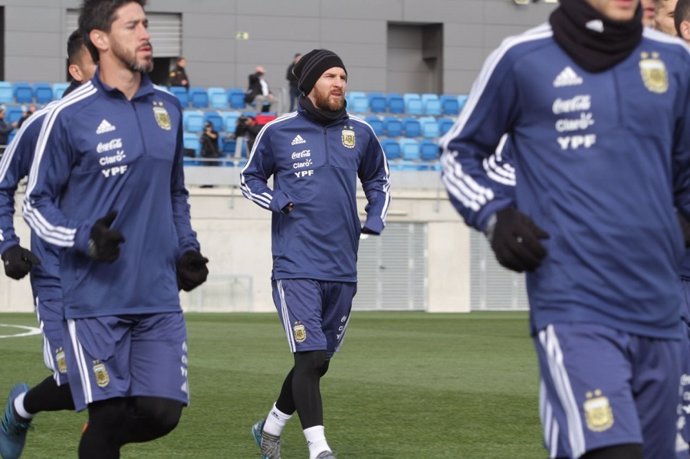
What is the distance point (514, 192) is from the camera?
17.2 feet

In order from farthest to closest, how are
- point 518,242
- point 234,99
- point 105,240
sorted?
1. point 234,99
2. point 105,240
3. point 518,242

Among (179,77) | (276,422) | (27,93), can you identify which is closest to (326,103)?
(276,422)

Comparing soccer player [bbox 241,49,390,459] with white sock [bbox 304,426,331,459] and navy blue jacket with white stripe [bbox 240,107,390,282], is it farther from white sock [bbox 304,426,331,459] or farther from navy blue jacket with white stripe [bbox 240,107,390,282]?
white sock [bbox 304,426,331,459]

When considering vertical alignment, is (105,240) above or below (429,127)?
below

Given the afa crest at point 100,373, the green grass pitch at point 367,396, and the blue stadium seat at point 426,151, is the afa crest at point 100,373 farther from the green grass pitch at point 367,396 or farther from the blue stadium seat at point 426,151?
the blue stadium seat at point 426,151

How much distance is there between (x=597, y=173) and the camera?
4.73 metres

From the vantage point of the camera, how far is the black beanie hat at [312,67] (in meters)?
9.22

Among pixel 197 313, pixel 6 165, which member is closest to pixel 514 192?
pixel 6 165

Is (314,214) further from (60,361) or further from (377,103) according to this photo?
(377,103)

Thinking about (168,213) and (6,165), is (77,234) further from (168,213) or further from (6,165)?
(6,165)

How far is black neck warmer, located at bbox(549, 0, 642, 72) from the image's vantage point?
4.75m

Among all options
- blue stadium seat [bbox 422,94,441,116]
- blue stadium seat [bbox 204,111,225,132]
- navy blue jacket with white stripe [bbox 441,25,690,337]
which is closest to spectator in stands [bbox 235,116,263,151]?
blue stadium seat [bbox 204,111,225,132]

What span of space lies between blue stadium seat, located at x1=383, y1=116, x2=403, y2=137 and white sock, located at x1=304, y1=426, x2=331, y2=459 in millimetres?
27352

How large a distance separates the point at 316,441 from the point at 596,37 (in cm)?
412
